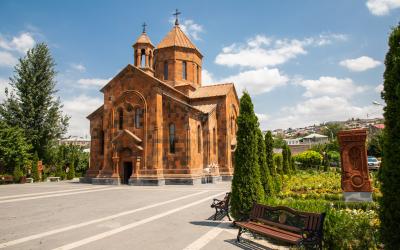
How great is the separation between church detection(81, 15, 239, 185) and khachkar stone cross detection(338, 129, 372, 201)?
12.4 metres

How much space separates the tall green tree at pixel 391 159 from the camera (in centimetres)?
465

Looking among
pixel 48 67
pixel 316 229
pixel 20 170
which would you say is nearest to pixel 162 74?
pixel 48 67

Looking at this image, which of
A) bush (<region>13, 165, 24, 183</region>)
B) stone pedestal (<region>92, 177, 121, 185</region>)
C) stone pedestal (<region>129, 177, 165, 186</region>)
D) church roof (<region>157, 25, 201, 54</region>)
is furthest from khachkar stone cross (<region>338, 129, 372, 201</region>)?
bush (<region>13, 165, 24, 183</region>)

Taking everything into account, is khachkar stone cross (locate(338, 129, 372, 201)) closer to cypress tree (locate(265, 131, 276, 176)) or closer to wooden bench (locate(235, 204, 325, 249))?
cypress tree (locate(265, 131, 276, 176))

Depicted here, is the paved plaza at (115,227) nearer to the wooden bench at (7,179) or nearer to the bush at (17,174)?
the wooden bench at (7,179)

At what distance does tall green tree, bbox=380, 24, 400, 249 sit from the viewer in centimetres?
465

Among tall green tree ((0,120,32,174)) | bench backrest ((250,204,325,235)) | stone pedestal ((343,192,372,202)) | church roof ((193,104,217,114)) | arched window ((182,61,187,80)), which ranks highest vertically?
arched window ((182,61,187,80))

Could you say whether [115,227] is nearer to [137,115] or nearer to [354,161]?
[354,161]

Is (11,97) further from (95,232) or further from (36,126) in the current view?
(95,232)

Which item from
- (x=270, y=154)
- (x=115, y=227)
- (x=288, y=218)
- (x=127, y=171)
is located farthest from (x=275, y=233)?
(x=127, y=171)

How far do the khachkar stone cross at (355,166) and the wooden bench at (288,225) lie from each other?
21.0 feet

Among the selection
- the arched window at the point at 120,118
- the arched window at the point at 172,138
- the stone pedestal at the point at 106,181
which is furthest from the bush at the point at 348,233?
the arched window at the point at 120,118

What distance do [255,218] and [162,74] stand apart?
24824 millimetres

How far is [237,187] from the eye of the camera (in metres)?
8.64
